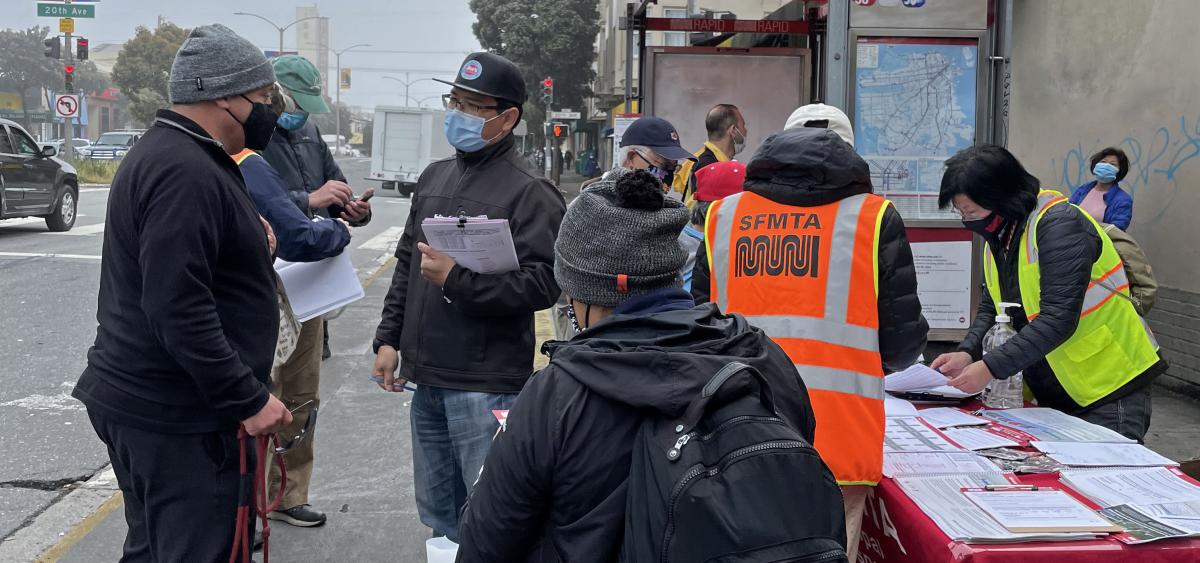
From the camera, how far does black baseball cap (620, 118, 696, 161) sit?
17.1 ft

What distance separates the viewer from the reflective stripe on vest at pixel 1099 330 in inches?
131

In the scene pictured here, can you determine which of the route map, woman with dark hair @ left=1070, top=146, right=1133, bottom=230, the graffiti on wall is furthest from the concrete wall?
the route map

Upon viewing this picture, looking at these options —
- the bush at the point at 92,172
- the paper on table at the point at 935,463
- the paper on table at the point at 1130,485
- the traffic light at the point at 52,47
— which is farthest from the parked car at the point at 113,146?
the paper on table at the point at 1130,485

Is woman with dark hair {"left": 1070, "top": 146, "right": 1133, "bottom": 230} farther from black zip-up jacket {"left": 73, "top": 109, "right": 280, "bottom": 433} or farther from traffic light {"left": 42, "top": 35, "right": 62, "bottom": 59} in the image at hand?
traffic light {"left": 42, "top": 35, "right": 62, "bottom": 59}

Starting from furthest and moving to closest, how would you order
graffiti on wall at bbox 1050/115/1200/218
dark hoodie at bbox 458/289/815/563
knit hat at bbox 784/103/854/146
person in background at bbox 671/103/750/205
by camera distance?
graffiti on wall at bbox 1050/115/1200/218, person in background at bbox 671/103/750/205, knit hat at bbox 784/103/854/146, dark hoodie at bbox 458/289/815/563

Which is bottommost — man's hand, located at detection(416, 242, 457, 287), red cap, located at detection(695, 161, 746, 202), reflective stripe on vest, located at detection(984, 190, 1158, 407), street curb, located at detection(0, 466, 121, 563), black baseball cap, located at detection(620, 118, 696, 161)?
street curb, located at detection(0, 466, 121, 563)

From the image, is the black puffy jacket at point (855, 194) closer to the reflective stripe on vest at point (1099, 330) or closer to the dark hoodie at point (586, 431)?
the reflective stripe on vest at point (1099, 330)

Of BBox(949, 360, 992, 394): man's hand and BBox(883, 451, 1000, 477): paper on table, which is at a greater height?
BBox(949, 360, 992, 394): man's hand

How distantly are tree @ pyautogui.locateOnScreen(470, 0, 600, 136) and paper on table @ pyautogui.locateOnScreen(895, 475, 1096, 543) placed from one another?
4245cm

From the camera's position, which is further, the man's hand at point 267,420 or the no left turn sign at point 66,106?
the no left turn sign at point 66,106

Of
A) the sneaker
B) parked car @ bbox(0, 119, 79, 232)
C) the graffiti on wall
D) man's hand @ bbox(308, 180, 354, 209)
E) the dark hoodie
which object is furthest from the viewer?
parked car @ bbox(0, 119, 79, 232)

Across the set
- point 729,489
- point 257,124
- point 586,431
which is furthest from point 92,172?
point 729,489

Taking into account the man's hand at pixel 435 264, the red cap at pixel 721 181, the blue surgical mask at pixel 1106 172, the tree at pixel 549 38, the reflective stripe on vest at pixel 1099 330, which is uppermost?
the tree at pixel 549 38

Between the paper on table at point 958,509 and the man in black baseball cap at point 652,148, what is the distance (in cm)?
269
